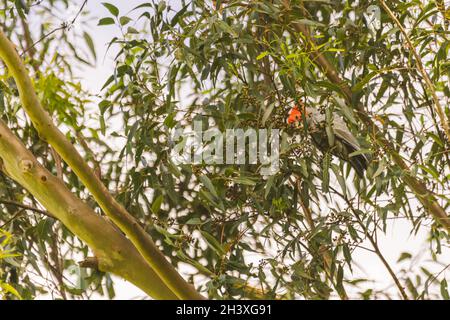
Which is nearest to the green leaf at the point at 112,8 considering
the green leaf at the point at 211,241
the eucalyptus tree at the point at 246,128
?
the eucalyptus tree at the point at 246,128

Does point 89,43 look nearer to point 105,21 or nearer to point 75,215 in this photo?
point 105,21

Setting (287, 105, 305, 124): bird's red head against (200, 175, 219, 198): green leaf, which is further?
(287, 105, 305, 124): bird's red head

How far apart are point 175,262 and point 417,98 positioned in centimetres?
92

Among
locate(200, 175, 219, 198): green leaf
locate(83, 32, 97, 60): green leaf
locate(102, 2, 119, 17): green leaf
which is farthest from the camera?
locate(83, 32, 97, 60): green leaf

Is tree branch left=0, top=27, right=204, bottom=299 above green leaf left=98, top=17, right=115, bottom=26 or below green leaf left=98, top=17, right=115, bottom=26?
below

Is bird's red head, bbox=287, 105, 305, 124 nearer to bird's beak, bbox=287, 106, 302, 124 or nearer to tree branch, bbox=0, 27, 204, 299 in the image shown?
bird's beak, bbox=287, 106, 302, 124

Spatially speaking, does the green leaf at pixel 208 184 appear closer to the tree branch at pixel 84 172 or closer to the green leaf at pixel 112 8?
the tree branch at pixel 84 172

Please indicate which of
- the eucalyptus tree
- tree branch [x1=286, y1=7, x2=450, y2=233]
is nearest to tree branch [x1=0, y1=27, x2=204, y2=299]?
the eucalyptus tree

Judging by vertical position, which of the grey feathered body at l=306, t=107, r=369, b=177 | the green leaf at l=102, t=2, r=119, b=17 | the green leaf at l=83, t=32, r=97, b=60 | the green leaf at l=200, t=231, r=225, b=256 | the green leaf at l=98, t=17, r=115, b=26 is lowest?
the green leaf at l=200, t=231, r=225, b=256

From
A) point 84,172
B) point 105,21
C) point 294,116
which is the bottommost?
point 84,172

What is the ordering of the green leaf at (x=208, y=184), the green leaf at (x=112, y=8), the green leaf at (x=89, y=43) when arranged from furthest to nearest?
1. the green leaf at (x=89, y=43)
2. the green leaf at (x=112, y=8)
3. the green leaf at (x=208, y=184)

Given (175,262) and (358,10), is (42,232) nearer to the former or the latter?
(175,262)

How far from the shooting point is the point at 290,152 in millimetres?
1921

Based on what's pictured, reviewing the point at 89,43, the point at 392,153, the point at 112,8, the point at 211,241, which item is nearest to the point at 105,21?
the point at 112,8
